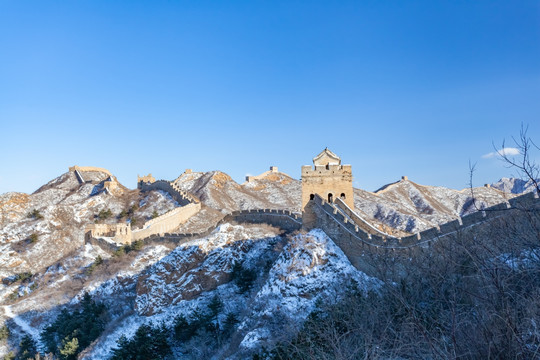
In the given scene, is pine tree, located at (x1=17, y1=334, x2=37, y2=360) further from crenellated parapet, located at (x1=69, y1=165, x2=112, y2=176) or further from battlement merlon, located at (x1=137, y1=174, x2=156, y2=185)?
crenellated parapet, located at (x1=69, y1=165, x2=112, y2=176)

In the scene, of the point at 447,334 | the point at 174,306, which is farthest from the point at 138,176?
the point at 447,334

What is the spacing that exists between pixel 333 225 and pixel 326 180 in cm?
377

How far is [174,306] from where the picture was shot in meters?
26.9

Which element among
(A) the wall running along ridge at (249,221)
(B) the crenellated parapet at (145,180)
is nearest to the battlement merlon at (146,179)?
(B) the crenellated parapet at (145,180)

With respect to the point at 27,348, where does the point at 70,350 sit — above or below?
below

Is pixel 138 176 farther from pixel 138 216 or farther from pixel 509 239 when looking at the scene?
pixel 509 239

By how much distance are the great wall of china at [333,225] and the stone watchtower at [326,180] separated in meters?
0.07

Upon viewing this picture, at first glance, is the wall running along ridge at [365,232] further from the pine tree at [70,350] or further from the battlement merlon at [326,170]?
the pine tree at [70,350]

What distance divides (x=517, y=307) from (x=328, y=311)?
9.80 m

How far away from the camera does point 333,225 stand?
75.7 feet

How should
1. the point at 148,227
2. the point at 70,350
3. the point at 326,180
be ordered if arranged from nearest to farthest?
1. the point at 70,350
2. the point at 326,180
3. the point at 148,227

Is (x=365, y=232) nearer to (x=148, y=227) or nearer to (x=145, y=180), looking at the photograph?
(x=148, y=227)

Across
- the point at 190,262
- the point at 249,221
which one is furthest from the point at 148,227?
the point at 190,262

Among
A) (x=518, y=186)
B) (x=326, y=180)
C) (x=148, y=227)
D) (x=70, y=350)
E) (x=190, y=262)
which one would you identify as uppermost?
(x=148, y=227)
